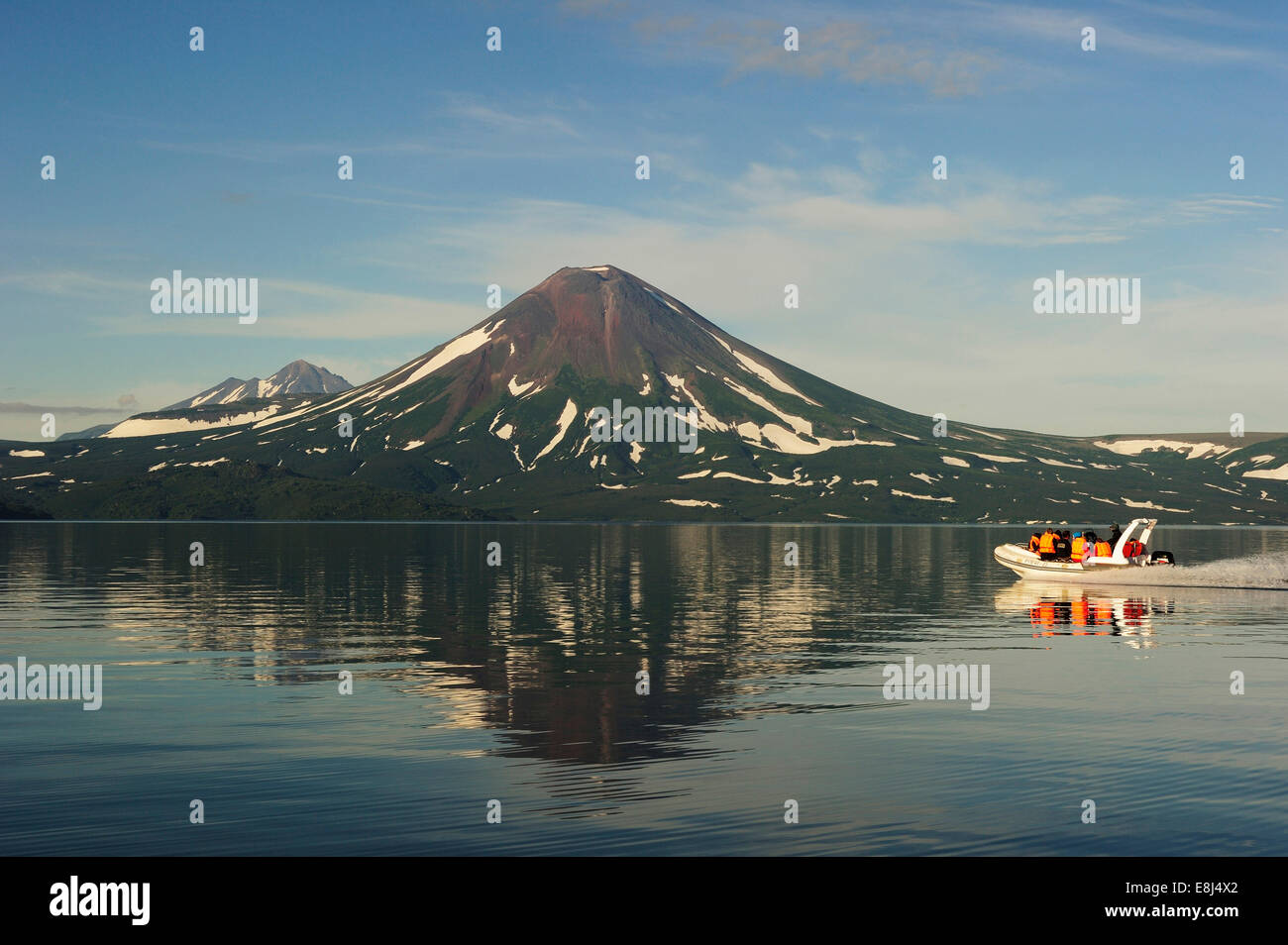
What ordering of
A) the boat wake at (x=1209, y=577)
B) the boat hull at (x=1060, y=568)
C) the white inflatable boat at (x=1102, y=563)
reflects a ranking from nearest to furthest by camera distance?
the boat wake at (x=1209, y=577), the boat hull at (x=1060, y=568), the white inflatable boat at (x=1102, y=563)

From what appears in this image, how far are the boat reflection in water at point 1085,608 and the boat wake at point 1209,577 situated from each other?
166 centimetres

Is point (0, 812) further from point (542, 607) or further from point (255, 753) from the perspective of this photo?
point (542, 607)

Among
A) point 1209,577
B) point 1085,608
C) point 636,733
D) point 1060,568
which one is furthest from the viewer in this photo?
point 1209,577

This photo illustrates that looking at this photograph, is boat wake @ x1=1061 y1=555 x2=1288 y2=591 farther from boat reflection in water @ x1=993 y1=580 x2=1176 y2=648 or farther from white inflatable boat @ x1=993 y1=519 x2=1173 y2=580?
boat reflection in water @ x1=993 y1=580 x2=1176 y2=648

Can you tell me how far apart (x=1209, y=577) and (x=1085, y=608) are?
92.2ft

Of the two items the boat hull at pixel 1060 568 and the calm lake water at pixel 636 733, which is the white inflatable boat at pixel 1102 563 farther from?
the calm lake water at pixel 636 733

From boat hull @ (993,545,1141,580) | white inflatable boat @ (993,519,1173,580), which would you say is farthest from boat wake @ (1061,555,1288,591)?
white inflatable boat @ (993,519,1173,580)

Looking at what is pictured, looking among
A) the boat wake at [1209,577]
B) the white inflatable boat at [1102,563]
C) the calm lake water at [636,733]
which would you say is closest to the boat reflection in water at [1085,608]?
the calm lake water at [636,733]

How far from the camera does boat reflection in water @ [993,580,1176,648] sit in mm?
58000

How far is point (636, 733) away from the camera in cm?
3030

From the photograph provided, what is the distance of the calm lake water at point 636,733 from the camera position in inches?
827

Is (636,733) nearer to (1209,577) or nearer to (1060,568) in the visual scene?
(1060,568)

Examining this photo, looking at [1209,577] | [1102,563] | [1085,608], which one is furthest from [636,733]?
[1209,577]
